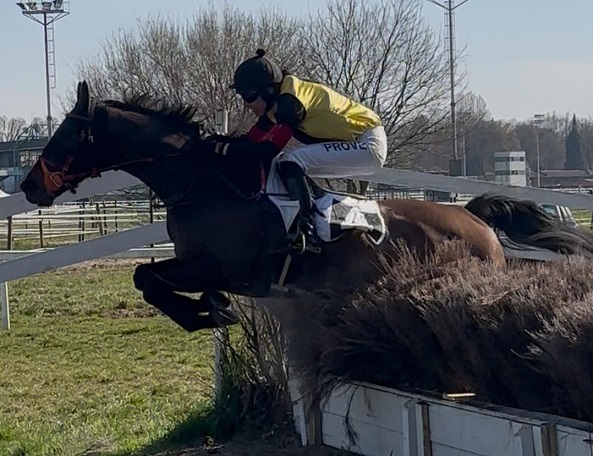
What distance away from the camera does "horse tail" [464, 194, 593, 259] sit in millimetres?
6801

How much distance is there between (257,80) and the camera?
5809 mm

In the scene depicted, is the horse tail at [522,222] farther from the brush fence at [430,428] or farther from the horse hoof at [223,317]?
the brush fence at [430,428]

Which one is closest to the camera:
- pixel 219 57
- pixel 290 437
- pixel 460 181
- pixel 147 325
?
pixel 290 437

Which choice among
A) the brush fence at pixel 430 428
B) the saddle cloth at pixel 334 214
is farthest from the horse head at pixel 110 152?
the brush fence at pixel 430 428

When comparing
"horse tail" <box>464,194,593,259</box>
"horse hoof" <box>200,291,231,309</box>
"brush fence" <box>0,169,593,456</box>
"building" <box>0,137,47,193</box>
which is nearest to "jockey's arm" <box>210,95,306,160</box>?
"horse hoof" <box>200,291,231,309</box>

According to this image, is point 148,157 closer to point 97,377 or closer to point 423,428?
point 423,428

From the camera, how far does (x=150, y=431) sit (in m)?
6.32

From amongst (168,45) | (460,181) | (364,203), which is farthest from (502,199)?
(168,45)

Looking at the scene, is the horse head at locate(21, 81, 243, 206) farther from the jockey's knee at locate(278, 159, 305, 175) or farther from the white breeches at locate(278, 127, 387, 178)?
the white breeches at locate(278, 127, 387, 178)

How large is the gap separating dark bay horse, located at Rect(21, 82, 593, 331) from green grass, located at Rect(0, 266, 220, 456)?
34.7 inches

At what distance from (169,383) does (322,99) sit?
10.6 feet

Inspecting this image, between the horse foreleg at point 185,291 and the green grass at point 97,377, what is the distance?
66cm

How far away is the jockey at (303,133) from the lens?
5.79m

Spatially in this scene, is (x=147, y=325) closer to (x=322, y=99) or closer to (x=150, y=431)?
(x=150, y=431)
